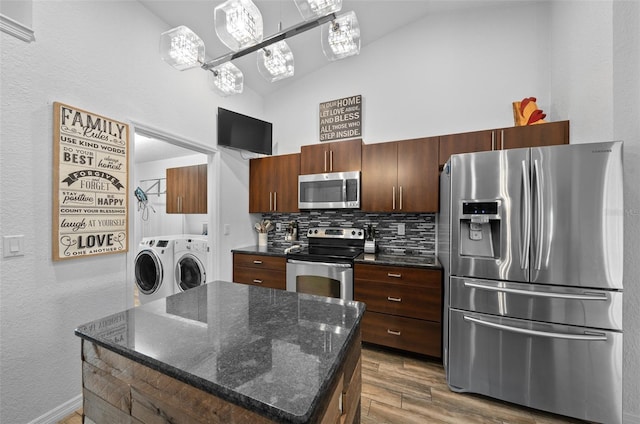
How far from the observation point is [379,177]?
269 cm

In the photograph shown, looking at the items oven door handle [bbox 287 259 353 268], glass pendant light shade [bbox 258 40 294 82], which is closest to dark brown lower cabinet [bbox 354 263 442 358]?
oven door handle [bbox 287 259 353 268]

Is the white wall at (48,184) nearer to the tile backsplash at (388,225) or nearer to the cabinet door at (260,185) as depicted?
the cabinet door at (260,185)

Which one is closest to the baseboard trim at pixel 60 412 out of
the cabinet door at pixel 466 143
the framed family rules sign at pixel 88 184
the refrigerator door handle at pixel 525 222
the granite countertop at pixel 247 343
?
the framed family rules sign at pixel 88 184

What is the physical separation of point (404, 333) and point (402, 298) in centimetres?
31

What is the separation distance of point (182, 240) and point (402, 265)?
2919 millimetres

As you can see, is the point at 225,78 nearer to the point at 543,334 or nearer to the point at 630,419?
the point at 543,334

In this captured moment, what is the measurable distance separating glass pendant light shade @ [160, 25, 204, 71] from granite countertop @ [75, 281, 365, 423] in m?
1.22

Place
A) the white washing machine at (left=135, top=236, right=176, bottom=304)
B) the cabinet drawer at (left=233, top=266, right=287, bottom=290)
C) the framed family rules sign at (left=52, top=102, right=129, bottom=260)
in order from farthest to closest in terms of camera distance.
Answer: the white washing machine at (left=135, top=236, right=176, bottom=304) → the cabinet drawer at (left=233, top=266, right=287, bottom=290) → the framed family rules sign at (left=52, top=102, right=129, bottom=260)

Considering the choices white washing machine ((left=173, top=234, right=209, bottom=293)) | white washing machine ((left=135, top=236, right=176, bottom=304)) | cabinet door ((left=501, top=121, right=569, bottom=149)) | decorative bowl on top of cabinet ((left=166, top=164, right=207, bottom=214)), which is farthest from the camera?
decorative bowl on top of cabinet ((left=166, top=164, right=207, bottom=214))

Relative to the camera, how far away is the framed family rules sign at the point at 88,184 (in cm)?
162

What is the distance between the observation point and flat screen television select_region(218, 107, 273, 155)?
2.95 meters

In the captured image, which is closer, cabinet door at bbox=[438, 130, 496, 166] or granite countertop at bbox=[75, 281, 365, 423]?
granite countertop at bbox=[75, 281, 365, 423]

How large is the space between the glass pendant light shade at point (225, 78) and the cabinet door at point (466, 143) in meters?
1.89

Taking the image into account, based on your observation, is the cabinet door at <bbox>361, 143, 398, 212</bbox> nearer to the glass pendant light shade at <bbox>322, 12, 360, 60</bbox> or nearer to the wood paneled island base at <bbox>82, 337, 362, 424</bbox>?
the glass pendant light shade at <bbox>322, 12, 360, 60</bbox>
